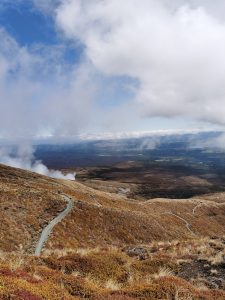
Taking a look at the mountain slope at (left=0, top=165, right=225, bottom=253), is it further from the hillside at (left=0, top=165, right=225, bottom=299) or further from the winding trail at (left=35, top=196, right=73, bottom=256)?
the winding trail at (left=35, top=196, right=73, bottom=256)

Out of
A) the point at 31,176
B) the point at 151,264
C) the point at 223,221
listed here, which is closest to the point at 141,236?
the point at 151,264

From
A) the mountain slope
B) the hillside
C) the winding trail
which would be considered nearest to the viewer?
the hillside

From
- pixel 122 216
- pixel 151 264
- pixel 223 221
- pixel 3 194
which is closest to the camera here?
pixel 151 264

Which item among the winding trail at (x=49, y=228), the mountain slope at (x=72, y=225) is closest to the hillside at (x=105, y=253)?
the mountain slope at (x=72, y=225)

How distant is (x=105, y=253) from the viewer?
→ 23.8m

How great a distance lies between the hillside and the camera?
1384 cm

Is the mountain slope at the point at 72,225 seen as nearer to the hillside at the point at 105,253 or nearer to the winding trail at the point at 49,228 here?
the hillside at the point at 105,253

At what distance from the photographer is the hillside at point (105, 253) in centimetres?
1384

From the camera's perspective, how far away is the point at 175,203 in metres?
126

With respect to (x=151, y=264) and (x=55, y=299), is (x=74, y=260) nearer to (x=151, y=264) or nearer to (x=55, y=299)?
(x=151, y=264)

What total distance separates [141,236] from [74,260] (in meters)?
46.8

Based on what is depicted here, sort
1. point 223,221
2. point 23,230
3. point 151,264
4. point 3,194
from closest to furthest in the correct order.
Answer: point 151,264, point 23,230, point 3,194, point 223,221

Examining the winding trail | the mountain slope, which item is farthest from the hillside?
the winding trail

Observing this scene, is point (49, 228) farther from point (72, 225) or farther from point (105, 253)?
point (105, 253)
